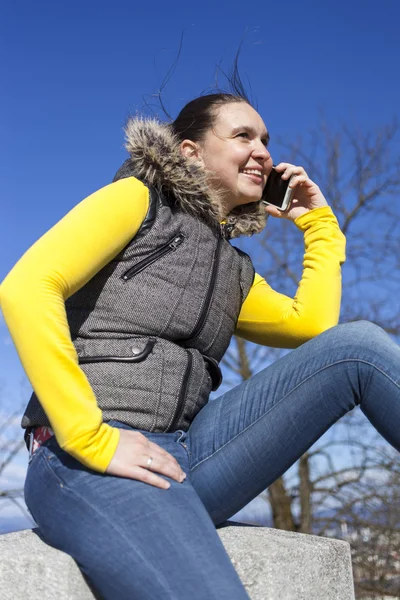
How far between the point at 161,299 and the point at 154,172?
0.49 meters

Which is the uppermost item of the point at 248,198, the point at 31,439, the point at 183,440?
the point at 248,198

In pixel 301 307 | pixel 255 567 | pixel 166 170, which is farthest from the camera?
pixel 301 307

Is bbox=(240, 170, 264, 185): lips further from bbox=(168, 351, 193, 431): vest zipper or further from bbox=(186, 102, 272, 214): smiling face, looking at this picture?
bbox=(168, 351, 193, 431): vest zipper

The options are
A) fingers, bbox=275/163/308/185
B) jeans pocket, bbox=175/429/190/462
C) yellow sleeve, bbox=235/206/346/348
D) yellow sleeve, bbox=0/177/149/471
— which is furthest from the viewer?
fingers, bbox=275/163/308/185

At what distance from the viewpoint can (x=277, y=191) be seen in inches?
129

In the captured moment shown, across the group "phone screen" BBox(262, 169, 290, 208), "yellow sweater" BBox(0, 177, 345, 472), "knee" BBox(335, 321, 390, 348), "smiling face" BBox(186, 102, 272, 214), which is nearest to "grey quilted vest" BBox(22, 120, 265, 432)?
"yellow sweater" BBox(0, 177, 345, 472)

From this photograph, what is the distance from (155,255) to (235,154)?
69 cm

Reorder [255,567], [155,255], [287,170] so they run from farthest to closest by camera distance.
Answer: [287,170], [155,255], [255,567]

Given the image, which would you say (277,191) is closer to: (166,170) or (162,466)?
(166,170)

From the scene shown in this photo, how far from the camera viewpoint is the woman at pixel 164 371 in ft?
6.29

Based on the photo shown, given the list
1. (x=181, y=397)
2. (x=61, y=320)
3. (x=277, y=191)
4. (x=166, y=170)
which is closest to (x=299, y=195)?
(x=277, y=191)

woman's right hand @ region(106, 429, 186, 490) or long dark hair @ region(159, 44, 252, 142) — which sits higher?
Result: long dark hair @ region(159, 44, 252, 142)

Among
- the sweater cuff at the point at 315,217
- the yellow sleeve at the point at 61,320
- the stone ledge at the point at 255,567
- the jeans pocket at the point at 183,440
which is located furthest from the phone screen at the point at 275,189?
the stone ledge at the point at 255,567

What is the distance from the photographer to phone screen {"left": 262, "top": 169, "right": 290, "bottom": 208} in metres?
3.26
